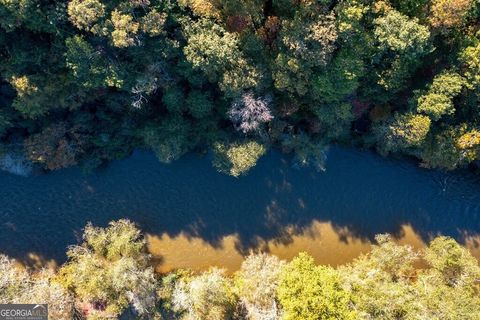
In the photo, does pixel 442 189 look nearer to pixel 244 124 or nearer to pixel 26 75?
pixel 244 124

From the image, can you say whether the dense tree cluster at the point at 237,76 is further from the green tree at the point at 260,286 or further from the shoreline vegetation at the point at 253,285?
the green tree at the point at 260,286

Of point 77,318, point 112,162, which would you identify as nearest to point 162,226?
point 112,162

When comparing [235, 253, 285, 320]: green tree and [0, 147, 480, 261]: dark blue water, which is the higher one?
[0, 147, 480, 261]: dark blue water

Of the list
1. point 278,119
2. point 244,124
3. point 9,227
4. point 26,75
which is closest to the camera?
point 26,75

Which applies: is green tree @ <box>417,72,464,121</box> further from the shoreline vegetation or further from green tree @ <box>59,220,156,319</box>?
green tree @ <box>59,220,156,319</box>
